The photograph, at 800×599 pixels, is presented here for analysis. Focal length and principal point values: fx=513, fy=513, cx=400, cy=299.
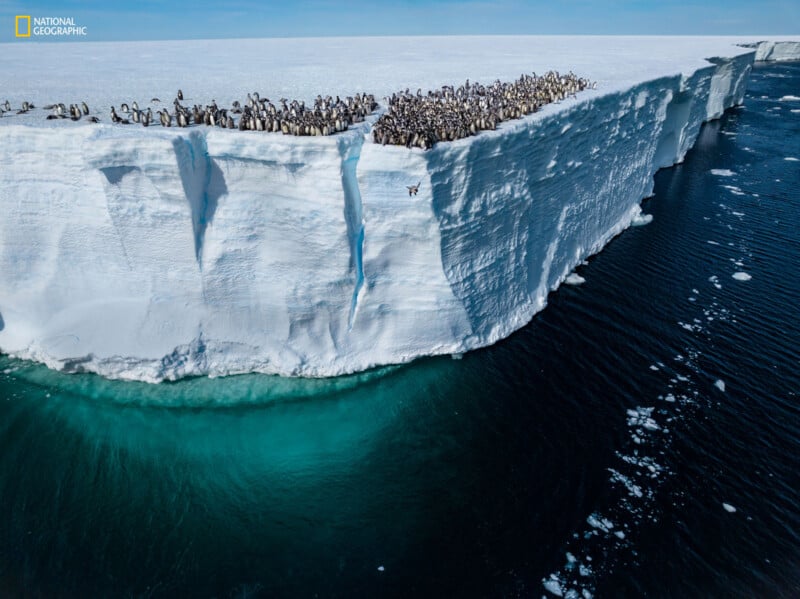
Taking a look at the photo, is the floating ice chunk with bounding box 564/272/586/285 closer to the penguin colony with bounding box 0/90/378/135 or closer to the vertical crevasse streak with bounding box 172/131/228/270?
the penguin colony with bounding box 0/90/378/135

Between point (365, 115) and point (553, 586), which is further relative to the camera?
point (365, 115)

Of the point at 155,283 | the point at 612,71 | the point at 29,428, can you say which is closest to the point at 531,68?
the point at 612,71

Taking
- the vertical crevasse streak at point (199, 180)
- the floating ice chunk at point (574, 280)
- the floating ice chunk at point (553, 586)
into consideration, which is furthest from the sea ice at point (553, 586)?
the floating ice chunk at point (574, 280)

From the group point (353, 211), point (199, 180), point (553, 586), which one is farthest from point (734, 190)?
point (199, 180)

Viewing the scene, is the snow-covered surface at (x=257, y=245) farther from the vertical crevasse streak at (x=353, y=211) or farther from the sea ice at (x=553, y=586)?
the sea ice at (x=553, y=586)

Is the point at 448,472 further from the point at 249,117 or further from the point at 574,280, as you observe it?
the point at 249,117

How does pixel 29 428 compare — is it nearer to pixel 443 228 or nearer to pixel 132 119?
pixel 132 119
